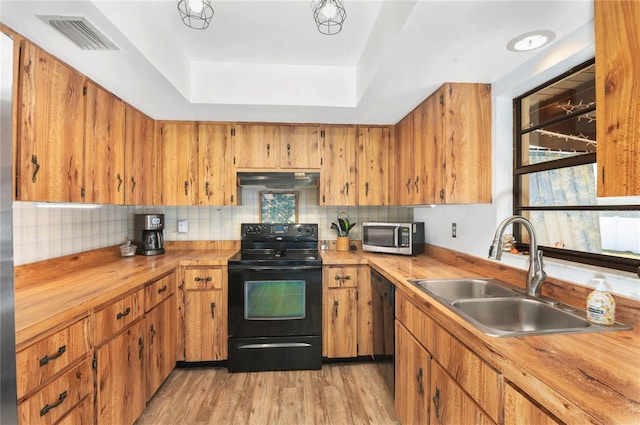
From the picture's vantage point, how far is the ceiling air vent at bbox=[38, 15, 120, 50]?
1.30m

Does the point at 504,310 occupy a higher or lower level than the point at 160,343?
higher

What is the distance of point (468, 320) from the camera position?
1184 mm

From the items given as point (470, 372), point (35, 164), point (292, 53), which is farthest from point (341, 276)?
point (35, 164)

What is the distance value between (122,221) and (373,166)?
2432 mm

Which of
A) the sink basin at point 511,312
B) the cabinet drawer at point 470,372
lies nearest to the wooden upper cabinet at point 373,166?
the sink basin at point 511,312

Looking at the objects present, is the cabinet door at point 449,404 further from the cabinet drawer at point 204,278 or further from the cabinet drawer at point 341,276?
the cabinet drawer at point 204,278

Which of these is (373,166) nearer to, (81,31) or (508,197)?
(508,197)

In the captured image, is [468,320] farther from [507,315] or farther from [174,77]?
[174,77]

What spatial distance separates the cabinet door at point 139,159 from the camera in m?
2.40

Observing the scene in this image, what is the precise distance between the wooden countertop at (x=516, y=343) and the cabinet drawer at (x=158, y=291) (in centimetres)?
9

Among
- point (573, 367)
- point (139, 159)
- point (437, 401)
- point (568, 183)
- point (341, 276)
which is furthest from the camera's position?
point (341, 276)

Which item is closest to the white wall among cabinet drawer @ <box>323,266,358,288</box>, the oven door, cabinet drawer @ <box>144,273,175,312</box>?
cabinet drawer @ <box>323,266,358,288</box>

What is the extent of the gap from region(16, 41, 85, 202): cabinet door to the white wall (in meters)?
2.53

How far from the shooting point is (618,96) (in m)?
0.93
